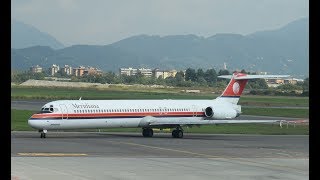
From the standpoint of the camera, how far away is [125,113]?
1716 inches

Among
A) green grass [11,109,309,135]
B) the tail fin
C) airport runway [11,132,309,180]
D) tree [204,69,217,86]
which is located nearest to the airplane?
the tail fin

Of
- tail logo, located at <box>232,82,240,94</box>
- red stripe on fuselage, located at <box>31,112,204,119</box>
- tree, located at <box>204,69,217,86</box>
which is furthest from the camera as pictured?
tree, located at <box>204,69,217,86</box>

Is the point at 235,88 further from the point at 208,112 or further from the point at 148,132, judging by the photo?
the point at 148,132

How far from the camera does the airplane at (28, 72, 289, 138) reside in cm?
4125

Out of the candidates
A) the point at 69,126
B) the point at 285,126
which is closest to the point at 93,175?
the point at 69,126

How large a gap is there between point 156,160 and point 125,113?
1690 cm

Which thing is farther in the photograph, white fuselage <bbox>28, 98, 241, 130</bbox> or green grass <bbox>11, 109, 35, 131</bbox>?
green grass <bbox>11, 109, 35, 131</bbox>

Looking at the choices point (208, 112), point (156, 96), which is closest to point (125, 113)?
point (208, 112)

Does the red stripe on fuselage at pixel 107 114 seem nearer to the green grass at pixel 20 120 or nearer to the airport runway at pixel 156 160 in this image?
the airport runway at pixel 156 160

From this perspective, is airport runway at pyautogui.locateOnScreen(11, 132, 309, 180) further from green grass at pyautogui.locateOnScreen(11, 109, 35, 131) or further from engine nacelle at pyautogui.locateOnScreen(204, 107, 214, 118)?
green grass at pyautogui.locateOnScreen(11, 109, 35, 131)

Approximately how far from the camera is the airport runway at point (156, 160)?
21.1 metres

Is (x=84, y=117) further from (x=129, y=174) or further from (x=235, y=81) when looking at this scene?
(x=129, y=174)

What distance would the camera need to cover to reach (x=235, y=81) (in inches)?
1946
